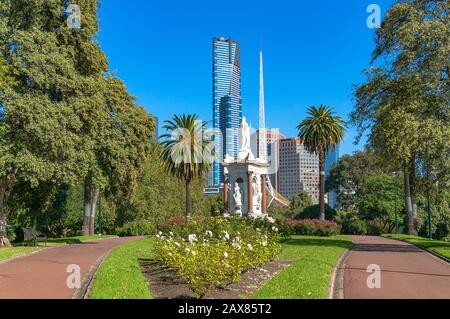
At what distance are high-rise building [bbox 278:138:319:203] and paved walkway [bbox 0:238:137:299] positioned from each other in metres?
165

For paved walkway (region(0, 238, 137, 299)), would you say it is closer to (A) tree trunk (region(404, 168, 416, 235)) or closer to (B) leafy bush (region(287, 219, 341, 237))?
(B) leafy bush (region(287, 219, 341, 237))

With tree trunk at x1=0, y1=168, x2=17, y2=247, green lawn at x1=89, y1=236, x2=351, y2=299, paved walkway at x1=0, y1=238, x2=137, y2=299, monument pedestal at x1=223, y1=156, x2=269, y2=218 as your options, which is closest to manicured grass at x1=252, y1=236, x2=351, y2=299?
green lawn at x1=89, y1=236, x2=351, y2=299

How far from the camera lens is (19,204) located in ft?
95.1

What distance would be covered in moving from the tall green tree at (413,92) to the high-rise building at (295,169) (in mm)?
157361

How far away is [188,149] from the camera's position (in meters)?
41.3

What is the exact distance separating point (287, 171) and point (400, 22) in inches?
6437

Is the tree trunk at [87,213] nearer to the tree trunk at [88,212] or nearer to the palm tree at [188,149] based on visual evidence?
the tree trunk at [88,212]

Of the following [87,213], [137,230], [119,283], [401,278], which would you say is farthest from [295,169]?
[119,283]

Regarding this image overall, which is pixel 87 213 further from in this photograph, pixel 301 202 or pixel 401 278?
pixel 301 202

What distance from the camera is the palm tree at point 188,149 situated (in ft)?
134

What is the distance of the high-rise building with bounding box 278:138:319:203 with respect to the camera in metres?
181

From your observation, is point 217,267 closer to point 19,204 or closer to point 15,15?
point 15,15

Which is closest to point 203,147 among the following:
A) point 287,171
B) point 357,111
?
point 357,111

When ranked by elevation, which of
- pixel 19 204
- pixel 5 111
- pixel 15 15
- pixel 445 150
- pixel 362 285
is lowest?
pixel 362 285
